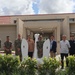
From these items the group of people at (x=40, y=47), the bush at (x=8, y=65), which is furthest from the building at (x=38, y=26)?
the bush at (x=8, y=65)

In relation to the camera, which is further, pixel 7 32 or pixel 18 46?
pixel 7 32

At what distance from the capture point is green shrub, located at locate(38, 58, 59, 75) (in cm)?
655

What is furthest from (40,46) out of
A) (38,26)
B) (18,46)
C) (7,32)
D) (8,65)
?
(7,32)

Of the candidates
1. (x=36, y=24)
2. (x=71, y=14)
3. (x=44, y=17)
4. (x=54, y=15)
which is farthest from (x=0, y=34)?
(x=71, y=14)

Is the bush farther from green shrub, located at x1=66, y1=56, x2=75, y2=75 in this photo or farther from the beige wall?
the beige wall

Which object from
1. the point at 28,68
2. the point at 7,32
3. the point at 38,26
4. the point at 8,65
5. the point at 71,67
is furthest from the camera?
the point at 7,32

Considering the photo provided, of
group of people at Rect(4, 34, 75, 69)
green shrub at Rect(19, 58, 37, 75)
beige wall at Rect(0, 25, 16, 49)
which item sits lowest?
green shrub at Rect(19, 58, 37, 75)

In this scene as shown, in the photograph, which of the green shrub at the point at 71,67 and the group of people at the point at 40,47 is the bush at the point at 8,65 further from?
the group of people at the point at 40,47

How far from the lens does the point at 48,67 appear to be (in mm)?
6555

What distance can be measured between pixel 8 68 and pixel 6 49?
3.74m

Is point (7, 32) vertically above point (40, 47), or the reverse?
point (7, 32)

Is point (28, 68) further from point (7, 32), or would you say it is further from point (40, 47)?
point (7, 32)

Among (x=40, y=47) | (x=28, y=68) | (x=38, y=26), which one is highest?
(x=38, y=26)

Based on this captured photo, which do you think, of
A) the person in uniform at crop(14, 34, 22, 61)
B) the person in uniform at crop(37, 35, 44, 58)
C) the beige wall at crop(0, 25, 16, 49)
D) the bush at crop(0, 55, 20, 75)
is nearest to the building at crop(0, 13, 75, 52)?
the beige wall at crop(0, 25, 16, 49)
